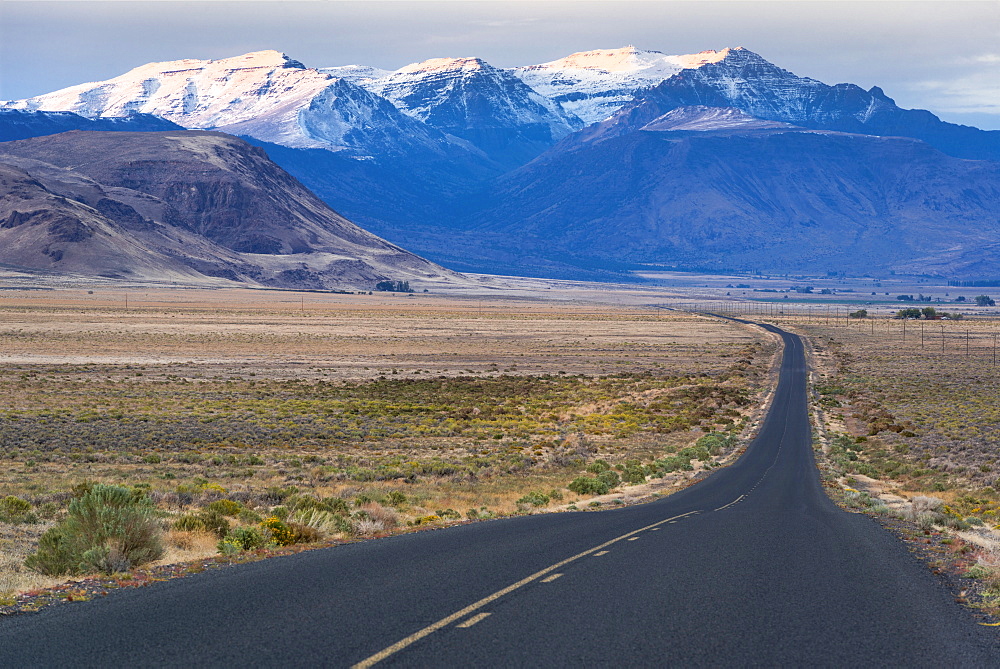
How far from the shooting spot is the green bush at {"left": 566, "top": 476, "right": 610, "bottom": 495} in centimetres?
2644

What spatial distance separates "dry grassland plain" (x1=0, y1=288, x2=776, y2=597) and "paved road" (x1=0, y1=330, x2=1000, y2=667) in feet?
8.64

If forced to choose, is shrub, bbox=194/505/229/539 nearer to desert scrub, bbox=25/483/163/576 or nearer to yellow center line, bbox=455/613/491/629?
desert scrub, bbox=25/483/163/576

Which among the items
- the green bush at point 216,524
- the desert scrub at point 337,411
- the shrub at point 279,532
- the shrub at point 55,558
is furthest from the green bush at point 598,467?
the shrub at point 55,558

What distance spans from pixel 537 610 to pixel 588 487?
1628 cm

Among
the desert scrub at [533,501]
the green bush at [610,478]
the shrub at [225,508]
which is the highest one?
the shrub at [225,508]

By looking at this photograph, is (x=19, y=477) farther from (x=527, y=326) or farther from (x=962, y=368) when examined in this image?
(x=527, y=326)

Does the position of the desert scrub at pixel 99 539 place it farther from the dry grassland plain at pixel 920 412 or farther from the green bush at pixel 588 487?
the dry grassland plain at pixel 920 412

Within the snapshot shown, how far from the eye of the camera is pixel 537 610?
413 inches

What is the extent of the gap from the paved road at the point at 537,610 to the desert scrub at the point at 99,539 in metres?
1.52

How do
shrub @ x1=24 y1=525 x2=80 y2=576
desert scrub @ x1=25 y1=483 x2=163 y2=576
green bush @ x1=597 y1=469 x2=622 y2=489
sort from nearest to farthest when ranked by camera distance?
1. shrub @ x1=24 y1=525 x2=80 y2=576
2. desert scrub @ x1=25 y1=483 x2=163 y2=576
3. green bush @ x1=597 y1=469 x2=622 y2=489

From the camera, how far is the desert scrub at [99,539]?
12633mm

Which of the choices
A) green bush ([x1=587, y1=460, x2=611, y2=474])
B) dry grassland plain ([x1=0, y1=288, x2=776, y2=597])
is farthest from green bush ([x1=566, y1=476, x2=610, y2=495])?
green bush ([x1=587, y1=460, x2=611, y2=474])

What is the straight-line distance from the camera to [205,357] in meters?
75.6

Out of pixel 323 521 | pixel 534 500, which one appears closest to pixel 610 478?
pixel 534 500
